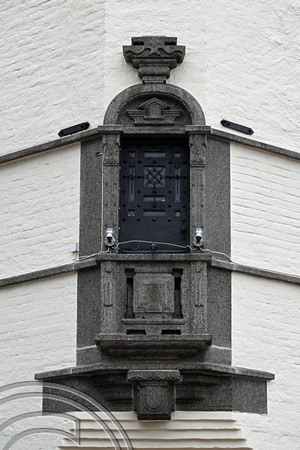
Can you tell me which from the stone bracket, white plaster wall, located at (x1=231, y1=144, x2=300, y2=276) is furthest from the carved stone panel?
white plaster wall, located at (x1=231, y1=144, x2=300, y2=276)

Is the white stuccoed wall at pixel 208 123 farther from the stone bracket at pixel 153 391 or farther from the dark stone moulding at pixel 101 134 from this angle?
the stone bracket at pixel 153 391

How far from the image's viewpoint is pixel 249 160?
69.8 ft

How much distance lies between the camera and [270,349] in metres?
20.7

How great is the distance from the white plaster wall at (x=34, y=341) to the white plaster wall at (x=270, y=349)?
2.08 meters

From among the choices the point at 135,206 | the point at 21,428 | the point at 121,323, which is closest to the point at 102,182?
the point at 135,206

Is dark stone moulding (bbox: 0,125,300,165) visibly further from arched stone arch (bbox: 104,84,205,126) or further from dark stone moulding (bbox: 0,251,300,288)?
dark stone moulding (bbox: 0,251,300,288)

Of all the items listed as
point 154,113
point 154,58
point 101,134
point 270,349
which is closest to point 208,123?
point 154,113

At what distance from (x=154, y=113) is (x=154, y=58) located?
72 centimetres

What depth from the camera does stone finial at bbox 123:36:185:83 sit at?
20922 mm

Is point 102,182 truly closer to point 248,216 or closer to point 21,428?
point 248,216

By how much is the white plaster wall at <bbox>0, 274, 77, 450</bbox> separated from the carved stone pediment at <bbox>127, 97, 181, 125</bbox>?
2.16 m

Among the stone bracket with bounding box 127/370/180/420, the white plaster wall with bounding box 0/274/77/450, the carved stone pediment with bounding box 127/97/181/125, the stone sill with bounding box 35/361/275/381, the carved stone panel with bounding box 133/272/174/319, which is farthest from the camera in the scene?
the carved stone pediment with bounding box 127/97/181/125

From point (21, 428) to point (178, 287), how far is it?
2.65 m

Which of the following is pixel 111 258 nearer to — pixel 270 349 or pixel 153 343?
pixel 153 343
